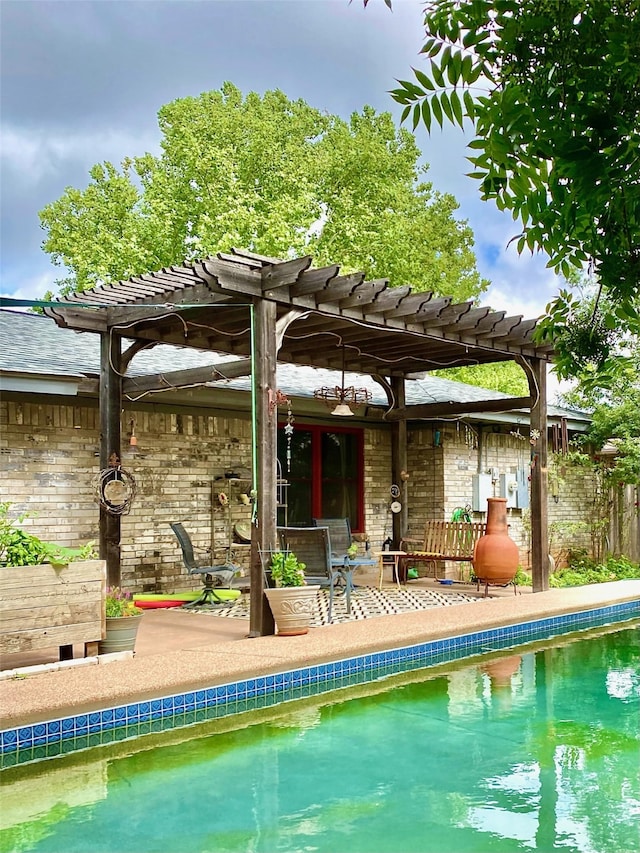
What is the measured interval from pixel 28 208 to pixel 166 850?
39205 millimetres

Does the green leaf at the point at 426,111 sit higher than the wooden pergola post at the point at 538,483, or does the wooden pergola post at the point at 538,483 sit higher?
the green leaf at the point at 426,111

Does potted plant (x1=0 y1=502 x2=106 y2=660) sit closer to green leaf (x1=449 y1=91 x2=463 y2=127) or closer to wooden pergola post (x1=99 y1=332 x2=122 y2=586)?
wooden pergola post (x1=99 y1=332 x2=122 y2=586)

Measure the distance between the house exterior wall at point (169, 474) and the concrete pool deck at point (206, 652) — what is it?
4.46ft

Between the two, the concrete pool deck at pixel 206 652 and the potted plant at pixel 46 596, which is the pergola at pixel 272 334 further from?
the potted plant at pixel 46 596

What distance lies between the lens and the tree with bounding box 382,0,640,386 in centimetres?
172

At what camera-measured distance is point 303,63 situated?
96.5ft

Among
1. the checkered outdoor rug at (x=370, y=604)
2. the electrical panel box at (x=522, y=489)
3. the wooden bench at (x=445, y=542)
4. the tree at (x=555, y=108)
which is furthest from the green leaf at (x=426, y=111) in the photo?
the electrical panel box at (x=522, y=489)

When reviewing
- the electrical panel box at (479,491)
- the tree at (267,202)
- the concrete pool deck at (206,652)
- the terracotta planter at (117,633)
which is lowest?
the concrete pool deck at (206,652)

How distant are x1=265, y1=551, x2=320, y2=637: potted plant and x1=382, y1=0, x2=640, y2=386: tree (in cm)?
524

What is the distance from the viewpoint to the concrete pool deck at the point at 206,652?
5.22 metres

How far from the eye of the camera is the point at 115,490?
889cm

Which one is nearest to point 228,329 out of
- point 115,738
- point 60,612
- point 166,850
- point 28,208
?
point 60,612

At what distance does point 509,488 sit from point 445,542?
7.06 feet

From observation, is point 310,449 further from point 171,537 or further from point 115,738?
point 115,738
